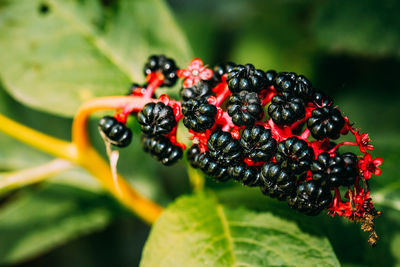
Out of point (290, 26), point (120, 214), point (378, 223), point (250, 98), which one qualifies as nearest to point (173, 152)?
point (250, 98)

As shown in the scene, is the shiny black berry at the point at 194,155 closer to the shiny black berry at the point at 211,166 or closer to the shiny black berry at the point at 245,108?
the shiny black berry at the point at 211,166

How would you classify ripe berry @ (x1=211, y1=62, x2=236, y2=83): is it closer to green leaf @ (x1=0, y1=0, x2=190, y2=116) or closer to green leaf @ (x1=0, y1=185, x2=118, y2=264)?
green leaf @ (x1=0, y1=0, x2=190, y2=116)

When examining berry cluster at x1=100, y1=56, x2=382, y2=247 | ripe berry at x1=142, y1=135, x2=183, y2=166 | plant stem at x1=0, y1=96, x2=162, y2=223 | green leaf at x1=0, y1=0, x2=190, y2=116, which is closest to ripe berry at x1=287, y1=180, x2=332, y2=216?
berry cluster at x1=100, y1=56, x2=382, y2=247

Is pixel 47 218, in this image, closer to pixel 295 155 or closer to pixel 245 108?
pixel 245 108

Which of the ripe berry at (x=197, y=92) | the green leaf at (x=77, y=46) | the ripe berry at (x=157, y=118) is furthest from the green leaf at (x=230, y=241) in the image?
the green leaf at (x=77, y=46)

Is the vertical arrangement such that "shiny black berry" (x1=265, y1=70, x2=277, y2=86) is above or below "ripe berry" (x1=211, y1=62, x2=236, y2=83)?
below

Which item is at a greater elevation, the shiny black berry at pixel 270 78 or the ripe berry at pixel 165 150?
the shiny black berry at pixel 270 78
